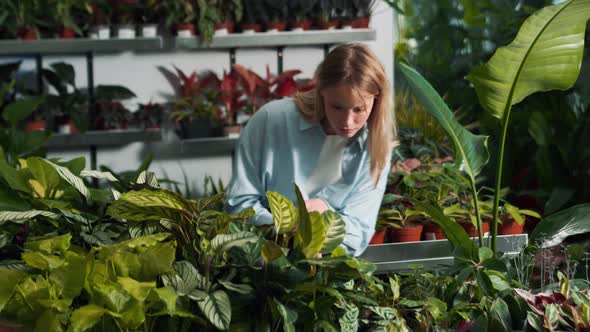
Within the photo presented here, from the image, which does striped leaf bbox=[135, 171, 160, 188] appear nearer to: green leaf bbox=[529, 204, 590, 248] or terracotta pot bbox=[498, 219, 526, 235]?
green leaf bbox=[529, 204, 590, 248]

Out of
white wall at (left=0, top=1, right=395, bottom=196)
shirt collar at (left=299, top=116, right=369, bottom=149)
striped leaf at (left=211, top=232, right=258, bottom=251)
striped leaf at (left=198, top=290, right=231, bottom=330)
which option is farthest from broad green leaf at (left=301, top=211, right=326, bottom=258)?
white wall at (left=0, top=1, right=395, bottom=196)

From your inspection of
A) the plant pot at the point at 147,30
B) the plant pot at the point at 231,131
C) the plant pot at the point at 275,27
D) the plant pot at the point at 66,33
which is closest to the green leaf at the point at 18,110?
the plant pot at the point at 66,33

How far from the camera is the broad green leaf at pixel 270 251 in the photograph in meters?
1.75

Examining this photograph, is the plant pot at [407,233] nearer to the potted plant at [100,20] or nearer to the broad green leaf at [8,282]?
the broad green leaf at [8,282]

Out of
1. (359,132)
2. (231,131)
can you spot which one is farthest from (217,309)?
(231,131)

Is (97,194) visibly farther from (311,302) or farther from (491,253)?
(491,253)

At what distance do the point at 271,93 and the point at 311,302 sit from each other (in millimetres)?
2839

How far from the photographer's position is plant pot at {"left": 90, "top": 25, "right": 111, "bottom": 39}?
4305 mm

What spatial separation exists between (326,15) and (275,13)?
0.97 feet

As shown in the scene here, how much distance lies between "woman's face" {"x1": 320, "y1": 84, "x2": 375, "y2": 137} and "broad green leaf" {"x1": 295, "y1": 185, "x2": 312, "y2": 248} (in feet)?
1.87

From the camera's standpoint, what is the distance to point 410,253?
2910mm

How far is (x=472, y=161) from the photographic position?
2357mm

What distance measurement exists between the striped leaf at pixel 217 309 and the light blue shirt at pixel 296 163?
2.89 feet

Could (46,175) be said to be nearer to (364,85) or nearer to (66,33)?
(364,85)
